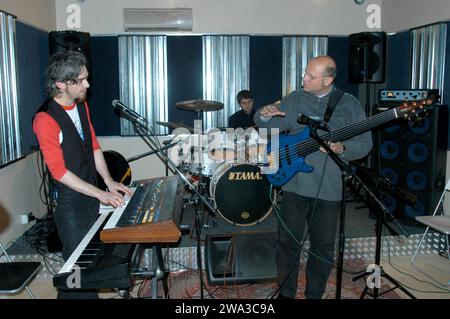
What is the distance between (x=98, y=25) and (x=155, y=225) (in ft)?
15.6

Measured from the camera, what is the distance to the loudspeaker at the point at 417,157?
465 centimetres

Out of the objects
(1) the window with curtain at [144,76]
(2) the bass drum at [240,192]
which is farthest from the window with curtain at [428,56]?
(1) the window with curtain at [144,76]

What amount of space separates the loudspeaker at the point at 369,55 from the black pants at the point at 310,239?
304cm

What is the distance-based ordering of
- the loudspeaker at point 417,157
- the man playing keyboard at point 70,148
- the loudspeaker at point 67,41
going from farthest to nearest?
the loudspeaker at point 67,41, the loudspeaker at point 417,157, the man playing keyboard at point 70,148

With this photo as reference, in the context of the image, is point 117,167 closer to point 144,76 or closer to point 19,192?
point 19,192

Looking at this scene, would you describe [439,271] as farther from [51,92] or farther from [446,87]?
[51,92]

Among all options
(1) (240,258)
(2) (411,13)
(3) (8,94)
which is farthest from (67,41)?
(2) (411,13)

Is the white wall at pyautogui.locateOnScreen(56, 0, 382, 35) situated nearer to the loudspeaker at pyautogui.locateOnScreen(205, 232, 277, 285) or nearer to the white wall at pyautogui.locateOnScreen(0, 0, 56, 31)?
the white wall at pyautogui.locateOnScreen(0, 0, 56, 31)

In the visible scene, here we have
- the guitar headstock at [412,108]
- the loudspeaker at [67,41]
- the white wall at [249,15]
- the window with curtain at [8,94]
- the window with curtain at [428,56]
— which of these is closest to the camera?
the guitar headstock at [412,108]

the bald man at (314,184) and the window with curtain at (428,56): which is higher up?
the window with curtain at (428,56)

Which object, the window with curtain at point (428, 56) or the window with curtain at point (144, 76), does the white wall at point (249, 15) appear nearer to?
the window with curtain at point (144, 76)
